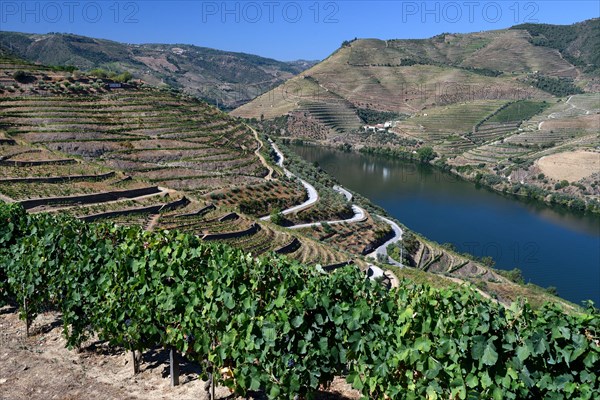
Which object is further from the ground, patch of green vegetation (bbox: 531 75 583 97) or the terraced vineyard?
patch of green vegetation (bbox: 531 75 583 97)

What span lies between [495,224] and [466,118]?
7519 cm

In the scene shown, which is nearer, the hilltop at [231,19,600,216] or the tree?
the tree

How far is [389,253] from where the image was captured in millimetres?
50406

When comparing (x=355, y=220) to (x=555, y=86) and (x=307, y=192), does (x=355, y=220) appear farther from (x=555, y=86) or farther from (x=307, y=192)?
(x=555, y=86)

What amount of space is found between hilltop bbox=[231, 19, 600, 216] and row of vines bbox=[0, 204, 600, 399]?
89.1 metres

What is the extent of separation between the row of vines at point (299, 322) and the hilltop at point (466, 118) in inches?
3508

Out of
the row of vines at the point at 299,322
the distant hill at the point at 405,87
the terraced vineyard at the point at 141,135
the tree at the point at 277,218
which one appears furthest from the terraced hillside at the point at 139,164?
the distant hill at the point at 405,87

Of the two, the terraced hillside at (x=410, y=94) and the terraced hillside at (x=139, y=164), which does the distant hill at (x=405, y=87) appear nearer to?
the terraced hillside at (x=410, y=94)

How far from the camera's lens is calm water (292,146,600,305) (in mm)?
57156

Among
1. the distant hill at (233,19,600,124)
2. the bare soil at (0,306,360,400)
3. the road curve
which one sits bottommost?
the road curve

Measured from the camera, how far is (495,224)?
7394cm

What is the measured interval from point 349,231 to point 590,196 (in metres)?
58.0

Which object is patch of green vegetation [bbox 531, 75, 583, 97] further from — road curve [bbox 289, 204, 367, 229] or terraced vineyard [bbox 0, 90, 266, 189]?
terraced vineyard [bbox 0, 90, 266, 189]

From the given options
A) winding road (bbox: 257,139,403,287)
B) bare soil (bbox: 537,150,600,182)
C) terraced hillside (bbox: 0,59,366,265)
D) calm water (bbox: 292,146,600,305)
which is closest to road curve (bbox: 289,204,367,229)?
winding road (bbox: 257,139,403,287)
